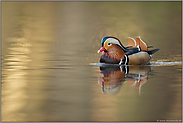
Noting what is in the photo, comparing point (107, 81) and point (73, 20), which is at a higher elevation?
point (73, 20)

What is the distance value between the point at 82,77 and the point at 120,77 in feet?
2.96

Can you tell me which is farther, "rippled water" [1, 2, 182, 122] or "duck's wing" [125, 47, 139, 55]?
"duck's wing" [125, 47, 139, 55]

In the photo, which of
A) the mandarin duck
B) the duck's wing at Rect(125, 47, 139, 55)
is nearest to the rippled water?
the mandarin duck

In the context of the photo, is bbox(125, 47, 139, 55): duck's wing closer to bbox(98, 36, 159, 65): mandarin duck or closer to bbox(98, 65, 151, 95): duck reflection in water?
bbox(98, 36, 159, 65): mandarin duck

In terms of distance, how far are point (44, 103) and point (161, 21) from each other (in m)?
19.6

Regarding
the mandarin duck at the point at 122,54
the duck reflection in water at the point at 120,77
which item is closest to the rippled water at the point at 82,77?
the duck reflection in water at the point at 120,77

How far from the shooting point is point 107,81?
312 inches

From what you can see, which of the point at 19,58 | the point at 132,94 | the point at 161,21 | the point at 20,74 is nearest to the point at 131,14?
the point at 161,21

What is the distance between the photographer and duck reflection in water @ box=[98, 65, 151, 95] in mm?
7279

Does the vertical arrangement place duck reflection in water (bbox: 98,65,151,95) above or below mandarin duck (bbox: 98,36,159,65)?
below

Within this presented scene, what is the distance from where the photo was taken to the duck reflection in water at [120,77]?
7.28m

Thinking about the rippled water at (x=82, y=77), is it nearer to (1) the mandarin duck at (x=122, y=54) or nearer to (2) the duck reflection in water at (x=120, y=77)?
(2) the duck reflection in water at (x=120, y=77)

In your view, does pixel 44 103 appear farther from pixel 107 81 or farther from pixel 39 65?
pixel 39 65

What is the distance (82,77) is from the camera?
8.45 metres
